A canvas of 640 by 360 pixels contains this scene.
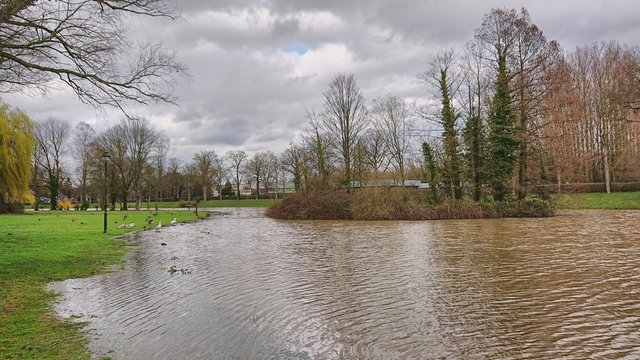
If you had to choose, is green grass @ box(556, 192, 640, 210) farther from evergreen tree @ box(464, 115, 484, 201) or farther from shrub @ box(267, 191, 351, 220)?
shrub @ box(267, 191, 351, 220)

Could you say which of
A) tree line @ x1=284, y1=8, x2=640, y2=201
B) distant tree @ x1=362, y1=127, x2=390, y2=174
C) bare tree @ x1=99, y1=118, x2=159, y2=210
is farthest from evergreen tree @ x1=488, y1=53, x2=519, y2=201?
bare tree @ x1=99, y1=118, x2=159, y2=210

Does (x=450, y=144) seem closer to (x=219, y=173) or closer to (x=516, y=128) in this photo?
(x=516, y=128)

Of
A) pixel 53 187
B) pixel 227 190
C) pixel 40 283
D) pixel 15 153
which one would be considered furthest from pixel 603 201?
pixel 227 190

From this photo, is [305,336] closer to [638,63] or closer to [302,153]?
[638,63]

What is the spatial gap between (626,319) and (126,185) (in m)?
54.3

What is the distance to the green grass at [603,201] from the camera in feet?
105

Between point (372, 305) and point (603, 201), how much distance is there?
35148 mm

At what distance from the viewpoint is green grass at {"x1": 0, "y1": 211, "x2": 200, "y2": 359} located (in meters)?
4.72

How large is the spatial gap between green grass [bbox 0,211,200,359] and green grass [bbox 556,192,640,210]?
31.3 meters

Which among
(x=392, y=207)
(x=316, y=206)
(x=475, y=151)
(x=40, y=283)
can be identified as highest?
(x=475, y=151)

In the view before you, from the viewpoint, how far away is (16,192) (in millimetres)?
22547

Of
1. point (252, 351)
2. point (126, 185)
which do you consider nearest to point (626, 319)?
point (252, 351)

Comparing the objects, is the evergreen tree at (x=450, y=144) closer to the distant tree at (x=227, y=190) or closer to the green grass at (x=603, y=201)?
the green grass at (x=603, y=201)

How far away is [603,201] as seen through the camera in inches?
1329
